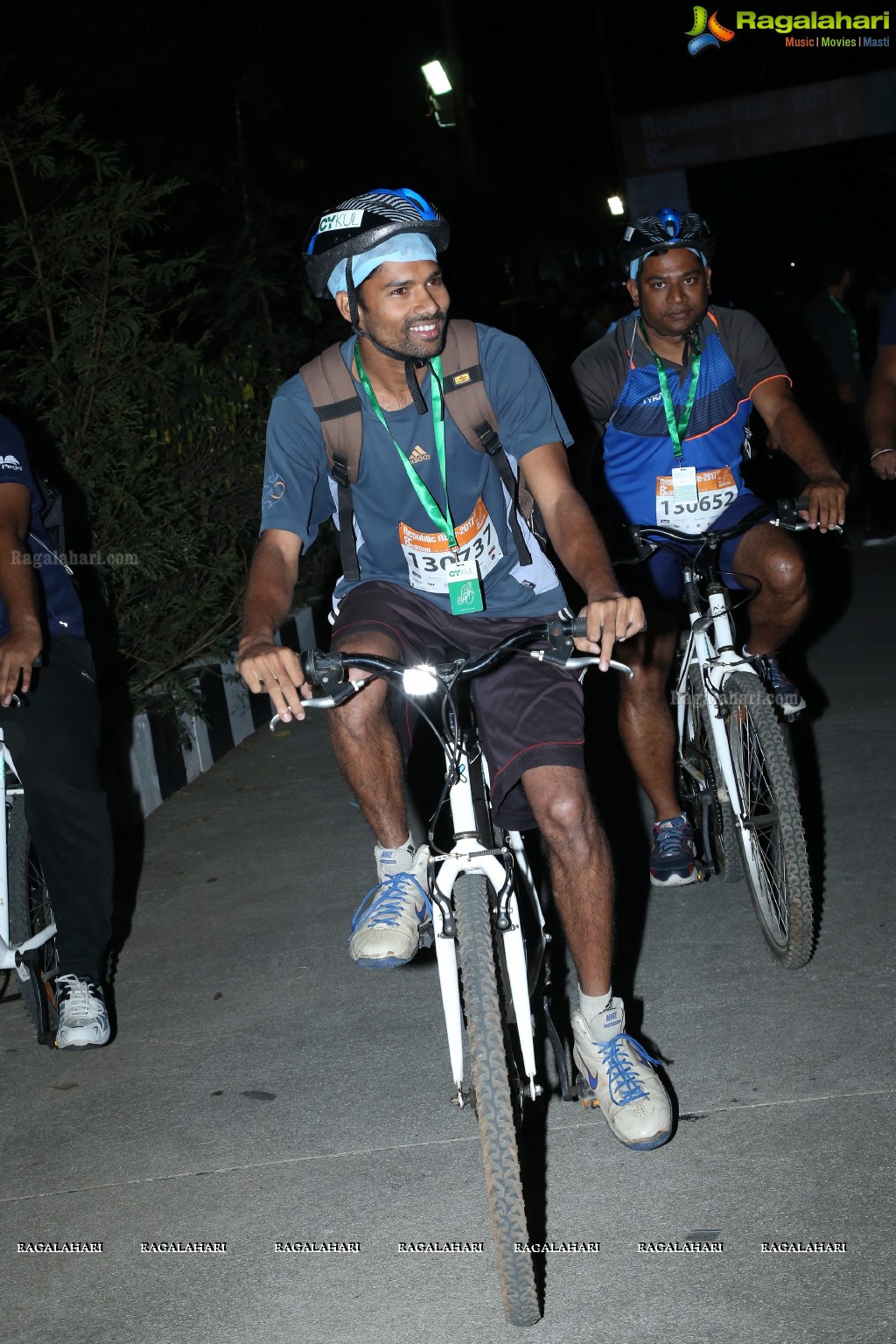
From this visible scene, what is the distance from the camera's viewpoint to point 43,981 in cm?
413

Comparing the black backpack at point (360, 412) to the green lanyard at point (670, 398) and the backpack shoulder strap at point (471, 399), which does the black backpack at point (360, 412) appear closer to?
the backpack shoulder strap at point (471, 399)

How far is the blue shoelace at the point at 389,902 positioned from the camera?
3042mm

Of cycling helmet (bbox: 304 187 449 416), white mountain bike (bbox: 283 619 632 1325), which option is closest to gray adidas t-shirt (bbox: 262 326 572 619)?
cycling helmet (bbox: 304 187 449 416)

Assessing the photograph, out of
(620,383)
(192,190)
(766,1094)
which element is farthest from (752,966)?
(192,190)

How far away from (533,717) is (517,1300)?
3.83 feet

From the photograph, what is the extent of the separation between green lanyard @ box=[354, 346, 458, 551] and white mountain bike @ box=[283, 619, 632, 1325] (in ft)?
1.67

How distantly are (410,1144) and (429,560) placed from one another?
56.1 inches

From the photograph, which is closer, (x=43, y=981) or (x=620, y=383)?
(x=43, y=981)

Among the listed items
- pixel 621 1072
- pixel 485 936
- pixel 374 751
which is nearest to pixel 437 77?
pixel 374 751

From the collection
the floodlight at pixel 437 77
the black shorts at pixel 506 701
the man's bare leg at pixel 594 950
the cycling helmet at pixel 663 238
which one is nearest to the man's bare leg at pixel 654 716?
the cycling helmet at pixel 663 238

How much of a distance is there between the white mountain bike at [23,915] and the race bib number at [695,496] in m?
2.24

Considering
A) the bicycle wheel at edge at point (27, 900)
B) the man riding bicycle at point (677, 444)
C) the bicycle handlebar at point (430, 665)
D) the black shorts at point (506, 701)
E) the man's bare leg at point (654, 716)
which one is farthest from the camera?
the man's bare leg at point (654, 716)

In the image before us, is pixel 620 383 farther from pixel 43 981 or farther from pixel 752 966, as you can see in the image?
pixel 43 981

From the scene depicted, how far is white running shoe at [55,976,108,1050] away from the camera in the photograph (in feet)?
13.0
